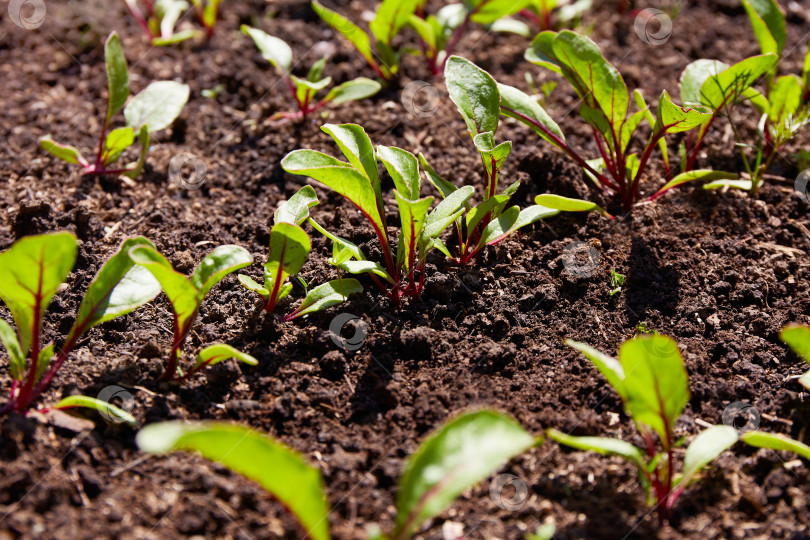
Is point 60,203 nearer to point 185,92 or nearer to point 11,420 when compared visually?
point 185,92

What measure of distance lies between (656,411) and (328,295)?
0.87 meters

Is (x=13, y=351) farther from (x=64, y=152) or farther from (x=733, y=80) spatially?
(x=733, y=80)

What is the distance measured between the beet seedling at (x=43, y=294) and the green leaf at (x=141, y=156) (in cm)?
67

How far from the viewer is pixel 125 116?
7.93ft

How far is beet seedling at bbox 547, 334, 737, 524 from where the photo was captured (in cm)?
141

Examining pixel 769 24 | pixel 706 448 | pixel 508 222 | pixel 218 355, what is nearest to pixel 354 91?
pixel 508 222

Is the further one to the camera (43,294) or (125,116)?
(125,116)

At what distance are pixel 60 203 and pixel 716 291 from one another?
2.08 metres

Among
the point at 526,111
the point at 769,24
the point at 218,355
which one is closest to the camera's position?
the point at 218,355

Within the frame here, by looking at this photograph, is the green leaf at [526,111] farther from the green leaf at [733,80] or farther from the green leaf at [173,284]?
the green leaf at [173,284]

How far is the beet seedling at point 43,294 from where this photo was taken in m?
1.47

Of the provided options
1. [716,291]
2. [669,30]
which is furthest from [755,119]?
[716,291]

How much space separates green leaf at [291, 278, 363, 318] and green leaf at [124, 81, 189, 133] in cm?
96

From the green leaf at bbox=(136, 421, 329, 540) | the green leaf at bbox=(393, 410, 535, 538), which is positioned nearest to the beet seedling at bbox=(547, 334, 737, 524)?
the green leaf at bbox=(393, 410, 535, 538)
